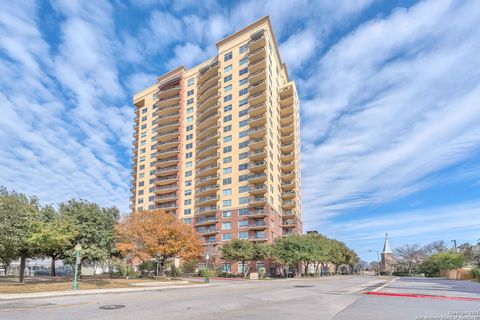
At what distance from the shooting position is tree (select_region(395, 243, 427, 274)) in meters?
137

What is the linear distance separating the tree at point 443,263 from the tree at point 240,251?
59.3 meters

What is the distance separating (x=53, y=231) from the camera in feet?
100

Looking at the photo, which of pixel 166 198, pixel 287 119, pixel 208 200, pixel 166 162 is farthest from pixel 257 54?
pixel 166 198

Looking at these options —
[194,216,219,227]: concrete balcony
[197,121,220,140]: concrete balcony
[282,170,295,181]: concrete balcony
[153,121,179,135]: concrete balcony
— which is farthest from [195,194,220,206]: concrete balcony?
[153,121,179,135]: concrete balcony

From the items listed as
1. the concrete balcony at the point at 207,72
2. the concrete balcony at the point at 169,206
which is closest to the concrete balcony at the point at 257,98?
the concrete balcony at the point at 207,72

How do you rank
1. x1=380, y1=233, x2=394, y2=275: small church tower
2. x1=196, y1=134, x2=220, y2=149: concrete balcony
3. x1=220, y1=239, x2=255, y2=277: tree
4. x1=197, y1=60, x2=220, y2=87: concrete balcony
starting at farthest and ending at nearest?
x1=380, y1=233, x2=394, y2=275: small church tower
x1=197, y1=60, x2=220, y2=87: concrete balcony
x1=196, y1=134, x2=220, y2=149: concrete balcony
x1=220, y1=239, x2=255, y2=277: tree

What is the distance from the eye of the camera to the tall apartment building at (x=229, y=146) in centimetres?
8412

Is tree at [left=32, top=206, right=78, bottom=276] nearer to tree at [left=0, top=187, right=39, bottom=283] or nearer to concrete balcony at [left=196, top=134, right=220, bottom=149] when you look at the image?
tree at [left=0, top=187, right=39, bottom=283]

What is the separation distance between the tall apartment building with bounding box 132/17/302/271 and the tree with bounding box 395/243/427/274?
66.8 meters

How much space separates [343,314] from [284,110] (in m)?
90.5

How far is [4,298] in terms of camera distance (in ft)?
63.1

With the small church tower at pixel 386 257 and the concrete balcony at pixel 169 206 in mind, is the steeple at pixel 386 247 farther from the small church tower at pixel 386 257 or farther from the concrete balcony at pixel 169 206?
the concrete balcony at pixel 169 206

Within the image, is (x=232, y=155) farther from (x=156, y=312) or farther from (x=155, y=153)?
(x=156, y=312)

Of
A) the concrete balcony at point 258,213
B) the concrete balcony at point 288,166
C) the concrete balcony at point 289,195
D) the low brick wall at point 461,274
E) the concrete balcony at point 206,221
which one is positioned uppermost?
the concrete balcony at point 288,166
